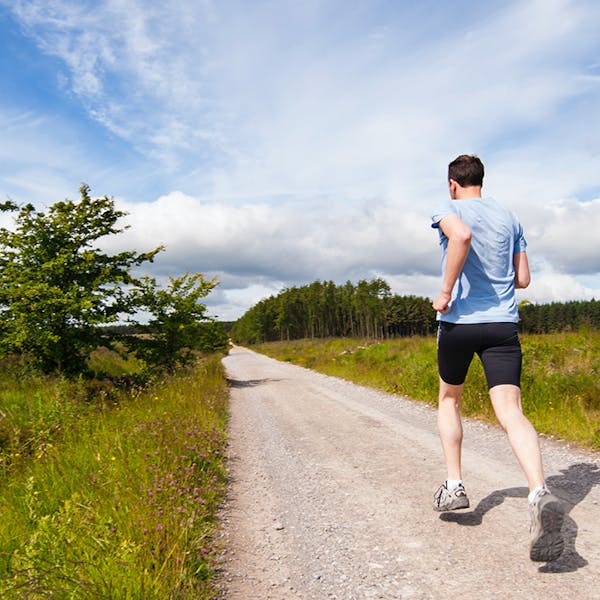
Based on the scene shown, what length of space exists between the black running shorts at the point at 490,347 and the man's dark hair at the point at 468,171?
976mm

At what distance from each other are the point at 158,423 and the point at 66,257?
7717 mm

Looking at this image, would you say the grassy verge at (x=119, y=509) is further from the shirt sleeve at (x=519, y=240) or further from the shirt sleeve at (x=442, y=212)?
the shirt sleeve at (x=519, y=240)

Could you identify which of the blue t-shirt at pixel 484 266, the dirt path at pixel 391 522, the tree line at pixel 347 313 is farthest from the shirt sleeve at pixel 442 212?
the tree line at pixel 347 313

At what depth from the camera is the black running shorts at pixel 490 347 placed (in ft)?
9.29

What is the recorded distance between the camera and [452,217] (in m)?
2.96

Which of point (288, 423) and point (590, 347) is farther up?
point (590, 347)

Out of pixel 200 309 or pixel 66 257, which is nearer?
pixel 66 257

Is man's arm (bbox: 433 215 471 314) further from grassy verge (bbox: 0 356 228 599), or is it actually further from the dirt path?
grassy verge (bbox: 0 356 228 599)

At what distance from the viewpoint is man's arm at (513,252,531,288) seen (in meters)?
3.14

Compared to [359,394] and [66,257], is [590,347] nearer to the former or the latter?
[359,394]

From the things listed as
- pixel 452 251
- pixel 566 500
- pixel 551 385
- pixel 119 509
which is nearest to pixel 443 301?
pixel 452 251

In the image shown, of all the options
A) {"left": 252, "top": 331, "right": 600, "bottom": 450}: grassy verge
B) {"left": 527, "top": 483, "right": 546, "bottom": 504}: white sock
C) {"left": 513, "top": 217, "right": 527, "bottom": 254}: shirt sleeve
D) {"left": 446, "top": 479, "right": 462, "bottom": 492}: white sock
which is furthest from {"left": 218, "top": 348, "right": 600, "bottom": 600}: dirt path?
{"left": 513, "top": 217, "right": 527, "bottom": 254}: shirt sleeve

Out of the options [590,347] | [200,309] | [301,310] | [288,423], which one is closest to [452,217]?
[288,423]

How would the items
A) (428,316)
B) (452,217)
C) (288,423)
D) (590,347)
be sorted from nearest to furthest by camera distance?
1. (452,217)
2. (288,423)
3. (590,347)
4. (428,316)
